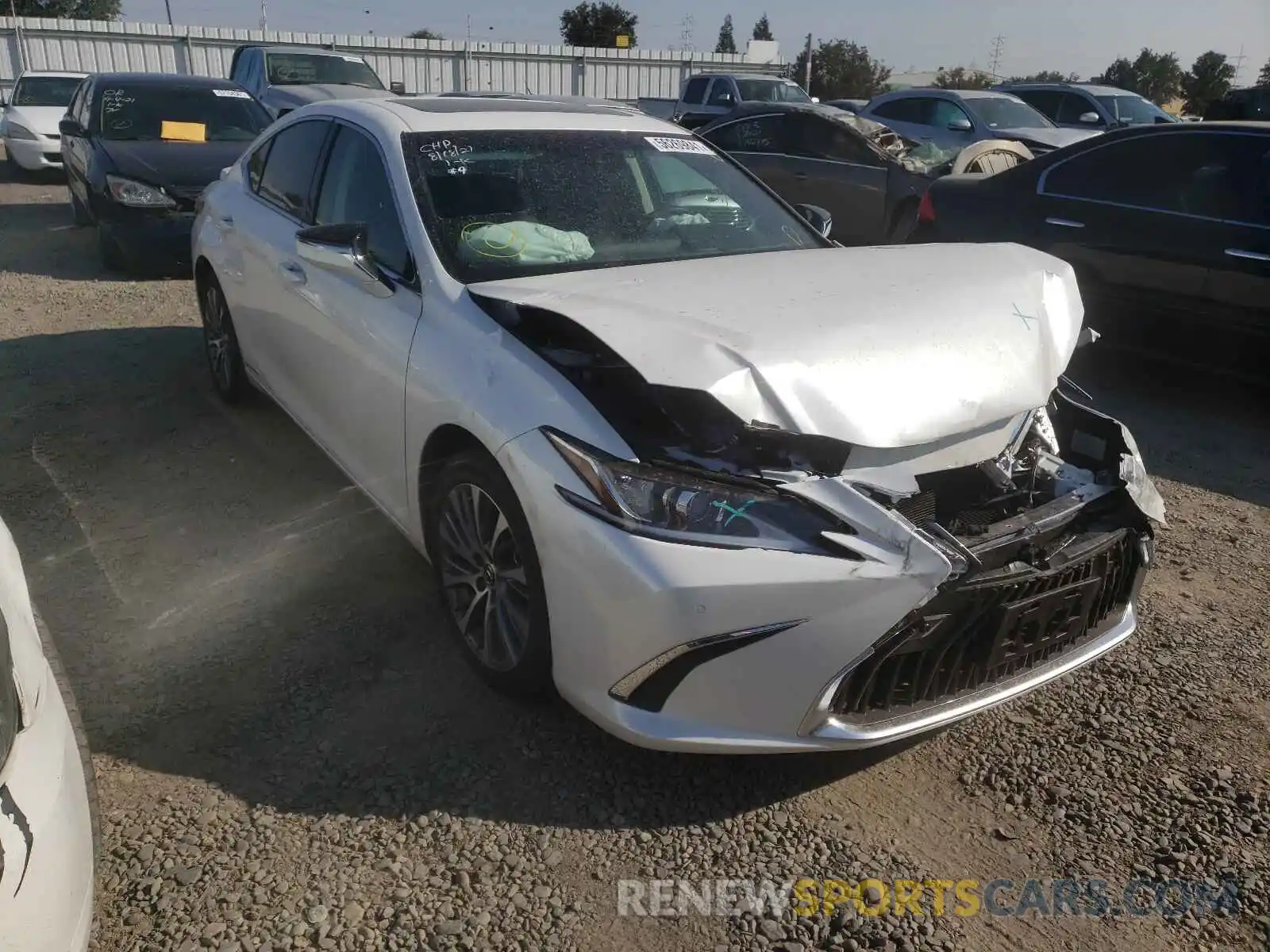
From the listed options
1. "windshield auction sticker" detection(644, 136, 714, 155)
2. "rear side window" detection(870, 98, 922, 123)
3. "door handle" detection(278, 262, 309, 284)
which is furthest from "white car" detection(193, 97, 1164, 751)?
"rear side window" detection(870, 98, 922, 123)

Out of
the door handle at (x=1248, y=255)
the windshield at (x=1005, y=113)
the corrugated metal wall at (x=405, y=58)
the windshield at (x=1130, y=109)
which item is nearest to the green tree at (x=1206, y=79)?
the corrugated metal wall at (x=405, y=58)

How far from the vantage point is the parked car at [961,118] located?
12.7 meters

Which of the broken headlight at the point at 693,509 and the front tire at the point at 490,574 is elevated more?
the broken headlight at the point at 693,509

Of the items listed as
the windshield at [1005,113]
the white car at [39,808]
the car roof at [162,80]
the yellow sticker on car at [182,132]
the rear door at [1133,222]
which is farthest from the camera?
the windshield at [1005,113]

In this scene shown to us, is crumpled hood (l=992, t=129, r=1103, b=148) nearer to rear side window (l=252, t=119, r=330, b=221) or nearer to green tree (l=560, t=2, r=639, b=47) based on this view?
rear side window (l=252, t=119, r=330, b=221)

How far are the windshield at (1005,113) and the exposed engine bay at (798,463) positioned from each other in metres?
11.1

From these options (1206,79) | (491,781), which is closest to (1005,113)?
(491,781)

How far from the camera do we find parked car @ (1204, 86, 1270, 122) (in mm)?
16453

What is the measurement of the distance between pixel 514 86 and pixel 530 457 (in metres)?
28.7

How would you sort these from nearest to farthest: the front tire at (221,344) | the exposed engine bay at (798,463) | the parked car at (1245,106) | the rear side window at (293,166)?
the exposed engine bay at (798,463), the rear side window at (293,166), the front tire at (221,344), the parked car at (1245,106)

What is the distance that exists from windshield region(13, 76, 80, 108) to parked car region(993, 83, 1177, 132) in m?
14.2

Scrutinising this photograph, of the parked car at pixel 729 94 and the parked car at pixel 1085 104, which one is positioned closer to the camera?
the parked car at pixel 1085 104

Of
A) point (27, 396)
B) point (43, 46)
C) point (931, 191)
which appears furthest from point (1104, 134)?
point (43, 46)

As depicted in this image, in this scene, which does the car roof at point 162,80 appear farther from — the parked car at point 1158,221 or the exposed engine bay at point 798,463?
the exposed engine bay at point 798,463
